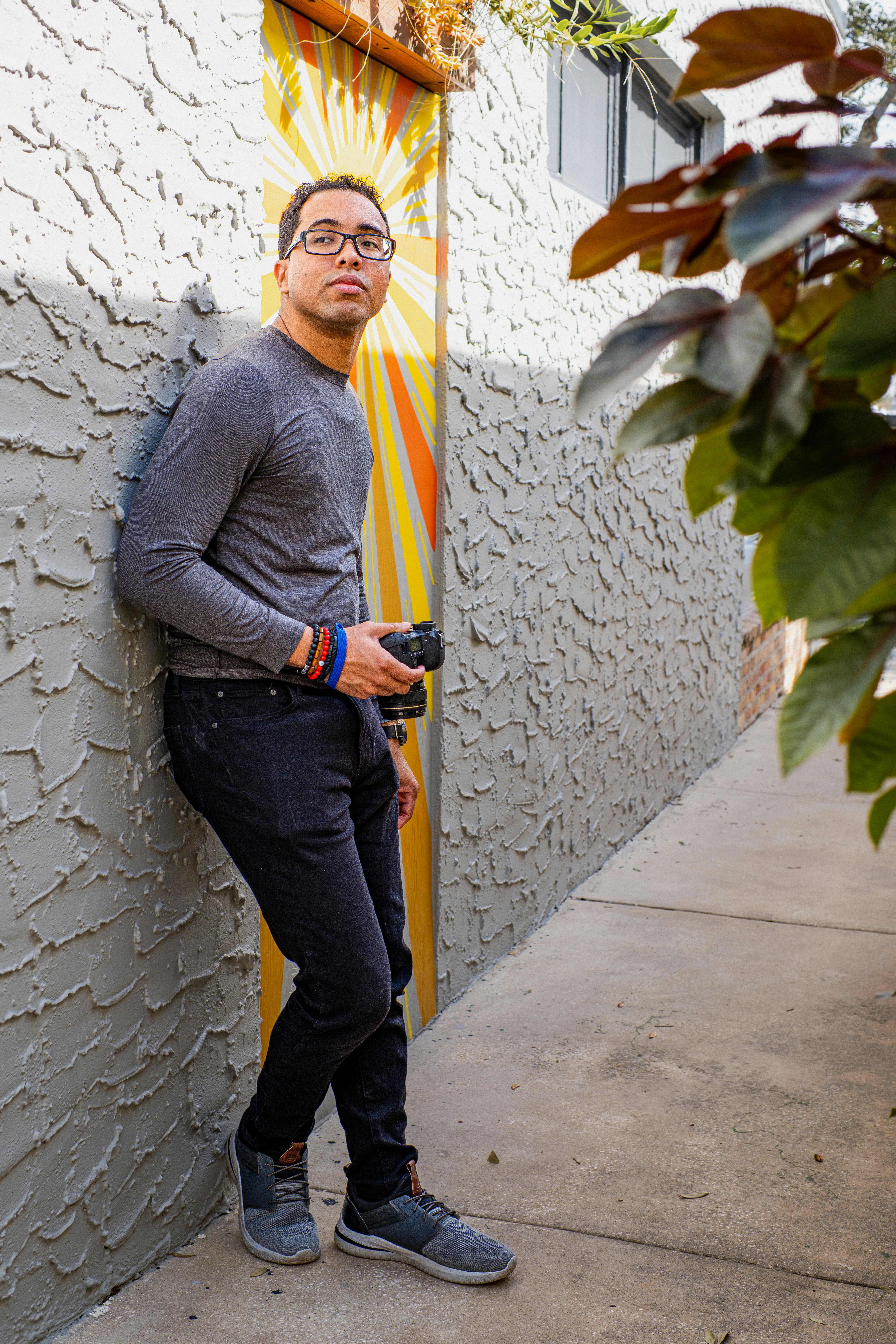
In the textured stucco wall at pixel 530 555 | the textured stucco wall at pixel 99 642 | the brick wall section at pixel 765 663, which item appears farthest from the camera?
the brick wall section at pixel 765 663

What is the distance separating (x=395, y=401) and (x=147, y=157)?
111 centimetres

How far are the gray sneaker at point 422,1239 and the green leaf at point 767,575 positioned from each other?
1.82 metres

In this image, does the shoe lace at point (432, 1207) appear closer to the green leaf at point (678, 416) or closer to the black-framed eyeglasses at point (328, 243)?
the black-framed eyeglasses at point (328, 243)

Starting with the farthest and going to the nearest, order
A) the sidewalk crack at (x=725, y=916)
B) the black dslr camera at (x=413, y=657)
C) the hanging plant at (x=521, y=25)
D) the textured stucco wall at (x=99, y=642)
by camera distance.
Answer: the sidewalk crack at (x=725, y=916) → the hanging plant at (x=521, y=25) → the black dslr camera at (x=413, y=657) → the textured stucco wall at (x=99, y=642)

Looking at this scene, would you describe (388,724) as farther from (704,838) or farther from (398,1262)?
(704,838)

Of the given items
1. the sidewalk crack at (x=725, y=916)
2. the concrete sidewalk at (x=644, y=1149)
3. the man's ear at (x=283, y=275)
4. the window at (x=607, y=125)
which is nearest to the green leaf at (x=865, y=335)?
the man's ear at (x=283, y=275)

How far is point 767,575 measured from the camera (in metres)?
0.79

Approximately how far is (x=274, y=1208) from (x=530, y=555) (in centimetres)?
222

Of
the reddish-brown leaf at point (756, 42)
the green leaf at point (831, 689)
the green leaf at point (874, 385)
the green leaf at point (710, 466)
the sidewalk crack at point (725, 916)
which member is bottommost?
the sidewalk crack at point (725, 916)

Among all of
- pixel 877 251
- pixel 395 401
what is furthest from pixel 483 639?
pixel 877 251

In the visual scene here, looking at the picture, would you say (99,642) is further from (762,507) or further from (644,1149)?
(644,1149)

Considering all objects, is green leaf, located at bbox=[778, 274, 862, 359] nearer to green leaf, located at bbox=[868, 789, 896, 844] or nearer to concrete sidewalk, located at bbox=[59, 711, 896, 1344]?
green leaf, located at bbox=[868, 789, 896, 844]

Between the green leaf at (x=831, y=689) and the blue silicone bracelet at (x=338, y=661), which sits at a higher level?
the green leaf at (x=831, y=689)

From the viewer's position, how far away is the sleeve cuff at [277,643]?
2.02 meters
